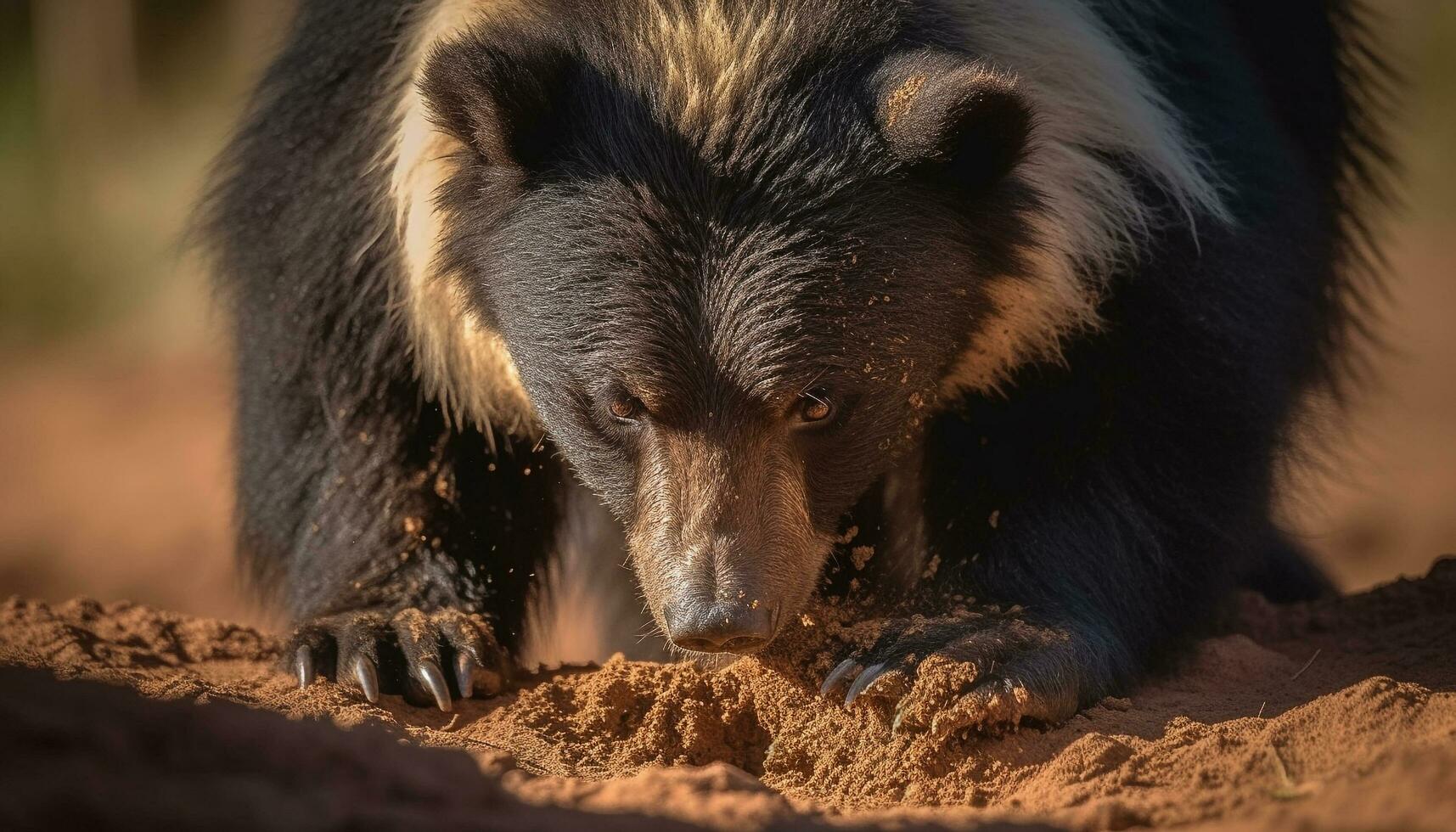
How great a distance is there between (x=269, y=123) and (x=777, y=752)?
7.82ft

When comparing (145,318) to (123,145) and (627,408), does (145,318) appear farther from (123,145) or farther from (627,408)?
(627,408)

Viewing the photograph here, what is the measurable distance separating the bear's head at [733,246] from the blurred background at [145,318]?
5.41 meters

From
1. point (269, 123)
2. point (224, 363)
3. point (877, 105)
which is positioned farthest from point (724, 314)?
point (224, 363)

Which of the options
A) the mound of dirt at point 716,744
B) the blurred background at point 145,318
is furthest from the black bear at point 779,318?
the blurred background at point 145,318

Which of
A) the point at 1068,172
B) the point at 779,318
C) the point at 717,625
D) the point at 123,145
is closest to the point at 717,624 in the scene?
the point at 717,625

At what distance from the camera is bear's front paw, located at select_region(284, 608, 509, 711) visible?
12.7ft

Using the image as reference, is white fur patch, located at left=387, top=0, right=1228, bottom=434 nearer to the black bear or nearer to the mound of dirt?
the black bear

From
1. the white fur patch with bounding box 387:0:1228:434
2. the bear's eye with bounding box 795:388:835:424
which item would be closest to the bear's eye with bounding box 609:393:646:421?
the bear's eye with bounding box 795:388:835:424

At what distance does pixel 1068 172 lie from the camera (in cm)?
372

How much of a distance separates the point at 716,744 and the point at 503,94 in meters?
1.57

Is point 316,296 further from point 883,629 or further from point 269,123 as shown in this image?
point 883,629

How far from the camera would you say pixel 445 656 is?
397 centimetres

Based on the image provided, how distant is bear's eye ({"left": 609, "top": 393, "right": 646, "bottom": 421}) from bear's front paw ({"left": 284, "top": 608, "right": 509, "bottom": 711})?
937mm

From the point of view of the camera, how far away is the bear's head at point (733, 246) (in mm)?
3209
